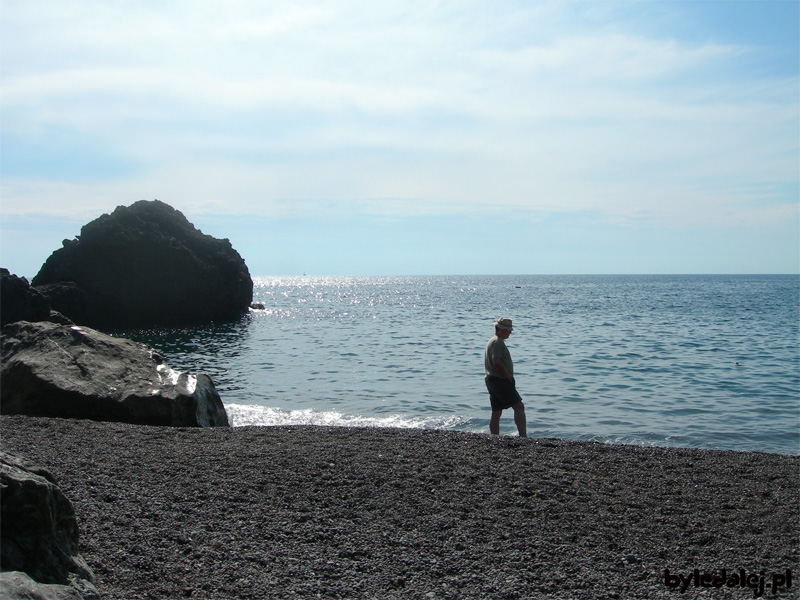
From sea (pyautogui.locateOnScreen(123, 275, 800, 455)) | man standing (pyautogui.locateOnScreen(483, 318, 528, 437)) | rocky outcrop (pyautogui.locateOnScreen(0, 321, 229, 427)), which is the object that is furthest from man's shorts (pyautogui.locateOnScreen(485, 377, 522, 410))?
rocky outcrop (pyautogui.locateOnScreen(0, 321, 229, 427))

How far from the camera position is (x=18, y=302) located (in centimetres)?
2681

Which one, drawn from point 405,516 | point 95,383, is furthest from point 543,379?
point 405,516

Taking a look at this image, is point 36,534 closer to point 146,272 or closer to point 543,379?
point 543,379

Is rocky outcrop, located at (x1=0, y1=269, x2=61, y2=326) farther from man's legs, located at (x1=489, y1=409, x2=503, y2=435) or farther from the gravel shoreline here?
man's legs, located at (x1=489, y1=409, x2=503, y2=435)

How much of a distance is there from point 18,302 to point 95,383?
18807 millimetres

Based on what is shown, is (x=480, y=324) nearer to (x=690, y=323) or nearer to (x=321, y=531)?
(x=690, y=323)

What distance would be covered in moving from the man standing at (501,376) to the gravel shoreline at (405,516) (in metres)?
1.43

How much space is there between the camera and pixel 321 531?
6082 millimetres

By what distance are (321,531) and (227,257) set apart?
5629cm

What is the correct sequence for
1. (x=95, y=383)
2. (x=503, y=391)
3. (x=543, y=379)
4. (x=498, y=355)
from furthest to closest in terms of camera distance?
(x=543, y=379)
(x=95, y=383)
(x=503, y=391)
(x=498, y=355)

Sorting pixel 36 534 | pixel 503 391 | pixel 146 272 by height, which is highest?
pixel 146 272

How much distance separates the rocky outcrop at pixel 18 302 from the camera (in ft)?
86.4

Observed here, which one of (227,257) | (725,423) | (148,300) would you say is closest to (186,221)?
(227,257)

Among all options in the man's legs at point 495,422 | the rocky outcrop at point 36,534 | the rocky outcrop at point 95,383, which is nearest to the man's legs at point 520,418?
the man's legs at point 495,422
